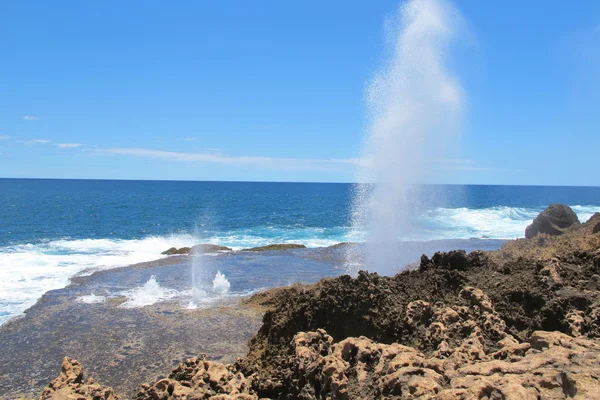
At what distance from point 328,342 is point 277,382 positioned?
0.99m

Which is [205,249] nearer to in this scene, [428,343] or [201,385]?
[201,385]

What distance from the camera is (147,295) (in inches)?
698

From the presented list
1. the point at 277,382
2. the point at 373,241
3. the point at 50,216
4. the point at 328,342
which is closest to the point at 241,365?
the point at 277,382

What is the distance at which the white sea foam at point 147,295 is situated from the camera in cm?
1668

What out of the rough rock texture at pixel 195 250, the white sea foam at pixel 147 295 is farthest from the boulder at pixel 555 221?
the white sea foam at pixel 147 295

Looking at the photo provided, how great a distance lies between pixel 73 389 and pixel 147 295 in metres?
11.6

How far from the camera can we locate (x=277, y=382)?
6711mm

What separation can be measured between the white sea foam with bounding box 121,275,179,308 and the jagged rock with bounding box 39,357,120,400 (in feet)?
31.7

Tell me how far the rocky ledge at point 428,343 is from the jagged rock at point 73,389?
0.09 ft

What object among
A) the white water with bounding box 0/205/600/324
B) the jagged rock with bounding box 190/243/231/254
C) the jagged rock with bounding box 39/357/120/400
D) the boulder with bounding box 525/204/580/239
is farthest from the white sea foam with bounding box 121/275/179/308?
the boulder with bounding box 525/204/580/239

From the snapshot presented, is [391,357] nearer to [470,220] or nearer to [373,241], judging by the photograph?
[373,241]

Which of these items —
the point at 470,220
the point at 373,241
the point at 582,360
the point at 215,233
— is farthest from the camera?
the point at 470,220

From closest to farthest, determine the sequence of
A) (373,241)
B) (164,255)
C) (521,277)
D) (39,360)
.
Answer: (521,277) < (39,360) < (373,241) < (164,255)

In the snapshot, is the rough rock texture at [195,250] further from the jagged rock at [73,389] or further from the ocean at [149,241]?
the jagged rock at [73,389]
